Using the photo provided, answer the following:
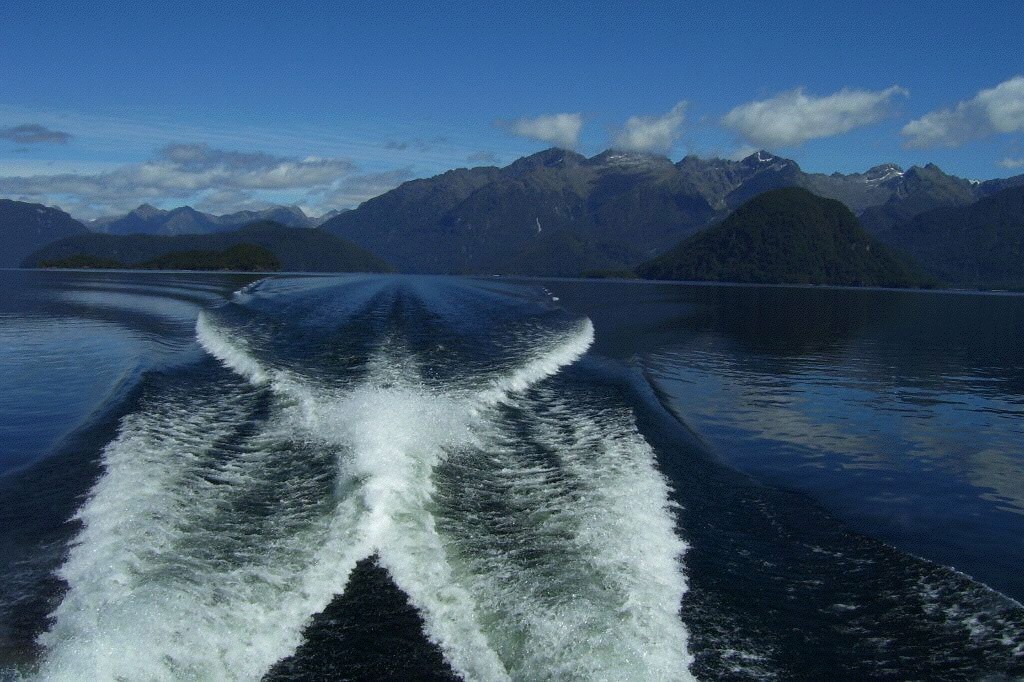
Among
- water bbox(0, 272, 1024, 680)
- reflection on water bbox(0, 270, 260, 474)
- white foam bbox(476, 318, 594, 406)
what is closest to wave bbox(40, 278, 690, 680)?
water bbox(0, 272, 1024, 680)

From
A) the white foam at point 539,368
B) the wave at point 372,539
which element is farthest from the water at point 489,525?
the white foam at point 539,368

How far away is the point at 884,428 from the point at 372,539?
18.1 meters

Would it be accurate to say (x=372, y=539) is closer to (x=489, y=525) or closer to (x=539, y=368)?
(x=489, y=525)

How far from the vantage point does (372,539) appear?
1129 centimetres

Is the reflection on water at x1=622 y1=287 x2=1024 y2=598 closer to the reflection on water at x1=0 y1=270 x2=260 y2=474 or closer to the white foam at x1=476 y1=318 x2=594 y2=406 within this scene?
the white foam at x1=476 y1=318 x2=594 y2=406

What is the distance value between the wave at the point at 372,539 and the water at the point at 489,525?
5 cm

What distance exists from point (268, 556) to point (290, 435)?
699 cm

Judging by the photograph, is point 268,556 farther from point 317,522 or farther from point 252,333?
point 252,333

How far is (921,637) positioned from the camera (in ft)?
30.4

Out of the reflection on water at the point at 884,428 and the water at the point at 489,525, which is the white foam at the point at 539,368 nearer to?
the water at the point at 489,525

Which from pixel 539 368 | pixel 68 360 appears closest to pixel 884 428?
pixel 539 368

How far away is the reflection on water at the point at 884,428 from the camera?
1390 cm

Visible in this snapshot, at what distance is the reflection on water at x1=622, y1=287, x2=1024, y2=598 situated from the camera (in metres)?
13.9

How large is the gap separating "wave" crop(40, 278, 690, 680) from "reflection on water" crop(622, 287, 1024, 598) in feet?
14.4
